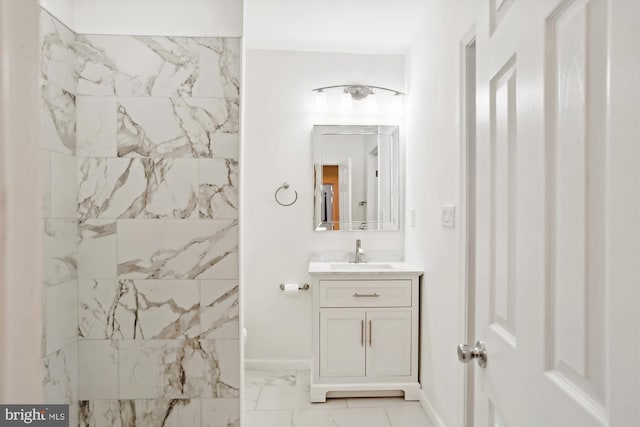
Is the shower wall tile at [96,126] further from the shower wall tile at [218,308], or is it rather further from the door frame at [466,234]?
the door frame at [466,234]

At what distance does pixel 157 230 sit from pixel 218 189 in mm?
348

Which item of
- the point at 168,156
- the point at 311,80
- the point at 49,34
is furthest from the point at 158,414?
the point at 311,80

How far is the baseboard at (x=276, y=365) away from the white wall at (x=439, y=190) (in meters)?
1.00

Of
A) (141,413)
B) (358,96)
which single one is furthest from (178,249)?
(358,96)

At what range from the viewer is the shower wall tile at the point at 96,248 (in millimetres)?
1861

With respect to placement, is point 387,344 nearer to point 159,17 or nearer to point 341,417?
point 341,417

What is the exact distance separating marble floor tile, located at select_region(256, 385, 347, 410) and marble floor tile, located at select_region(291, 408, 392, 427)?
71 millimetres

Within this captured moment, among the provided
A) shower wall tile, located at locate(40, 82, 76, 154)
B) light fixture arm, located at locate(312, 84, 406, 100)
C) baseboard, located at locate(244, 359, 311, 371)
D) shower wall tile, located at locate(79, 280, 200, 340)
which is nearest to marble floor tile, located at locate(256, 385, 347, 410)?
baseboard, located at locate(244, 359, 311, 371)

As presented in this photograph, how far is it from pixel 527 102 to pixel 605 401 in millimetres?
505

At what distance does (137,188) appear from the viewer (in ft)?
6.14

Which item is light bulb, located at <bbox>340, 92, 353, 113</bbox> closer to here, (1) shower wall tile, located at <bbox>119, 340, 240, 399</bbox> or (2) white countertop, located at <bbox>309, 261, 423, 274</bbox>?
(2) white countertop, located at <bbox>309, 261, 423, 274</bbox>

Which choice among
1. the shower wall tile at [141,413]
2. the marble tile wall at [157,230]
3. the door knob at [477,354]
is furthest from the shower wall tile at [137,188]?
the door knob at [477,354]

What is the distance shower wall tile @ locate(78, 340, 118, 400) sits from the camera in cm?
187

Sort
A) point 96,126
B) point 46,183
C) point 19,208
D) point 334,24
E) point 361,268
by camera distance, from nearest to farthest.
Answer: point 19,208 → point 46,183 → point 96,126 → point 334,24 → point 361,268
